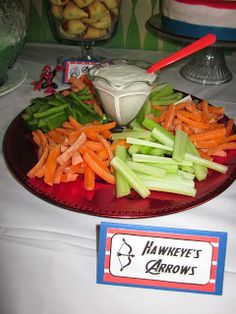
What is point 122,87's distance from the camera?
80 cm

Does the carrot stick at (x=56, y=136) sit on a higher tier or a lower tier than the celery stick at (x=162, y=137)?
lower

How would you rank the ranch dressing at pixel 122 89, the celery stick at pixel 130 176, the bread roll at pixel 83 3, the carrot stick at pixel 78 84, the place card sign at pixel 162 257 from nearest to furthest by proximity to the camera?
the place card sign at pixel 162 257 < the celery stick at pixel 130 176 < the ranch dressing at pixel 122 89 < the carrot stick at pixel 78 84 < the bread roll at pixel 83 3

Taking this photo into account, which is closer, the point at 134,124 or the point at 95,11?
the point at 134,124

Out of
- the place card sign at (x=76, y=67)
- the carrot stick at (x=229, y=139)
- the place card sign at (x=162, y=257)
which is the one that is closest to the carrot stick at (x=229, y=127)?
the carrot stick at (x=229, y=139)

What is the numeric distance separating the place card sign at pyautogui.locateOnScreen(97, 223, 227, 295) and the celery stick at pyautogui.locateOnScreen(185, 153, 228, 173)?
0.21 metres

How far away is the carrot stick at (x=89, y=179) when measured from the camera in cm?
70

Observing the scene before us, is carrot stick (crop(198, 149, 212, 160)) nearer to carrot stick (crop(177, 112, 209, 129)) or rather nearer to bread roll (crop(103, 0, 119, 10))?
carrot stick (crop(177, 112, 209, 129))

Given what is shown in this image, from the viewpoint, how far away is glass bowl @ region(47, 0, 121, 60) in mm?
1180

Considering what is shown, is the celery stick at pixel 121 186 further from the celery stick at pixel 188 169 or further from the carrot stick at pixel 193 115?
the carrot stick at pixel 193 115

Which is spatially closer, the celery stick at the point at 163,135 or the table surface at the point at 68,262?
the table surface at the point at 68,262

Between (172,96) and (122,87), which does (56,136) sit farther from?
(172,96)

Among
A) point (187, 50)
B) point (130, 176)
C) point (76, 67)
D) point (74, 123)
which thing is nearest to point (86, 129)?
point (74, 123)

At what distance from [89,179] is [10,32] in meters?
0.63

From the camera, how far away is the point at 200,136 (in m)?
0.81
